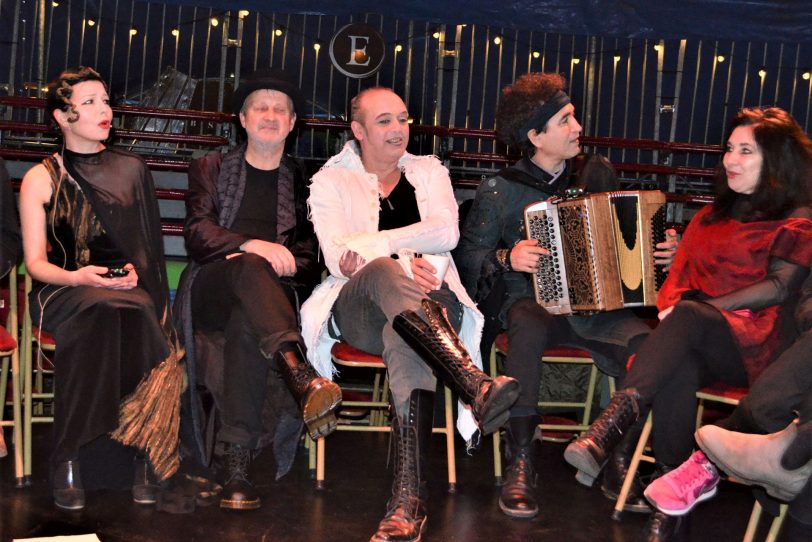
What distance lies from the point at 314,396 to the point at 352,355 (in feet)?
1.91

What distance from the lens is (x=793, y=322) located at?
10.1 ft

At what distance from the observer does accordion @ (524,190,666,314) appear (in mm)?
3443

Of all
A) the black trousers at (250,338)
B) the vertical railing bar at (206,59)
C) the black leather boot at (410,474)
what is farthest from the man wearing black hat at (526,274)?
the vertical railing bar at (206,59)

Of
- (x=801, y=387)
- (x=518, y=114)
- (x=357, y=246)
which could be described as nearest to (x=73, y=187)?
(x=357, y=246)

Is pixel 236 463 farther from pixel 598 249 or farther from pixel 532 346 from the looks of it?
pixel 598 249

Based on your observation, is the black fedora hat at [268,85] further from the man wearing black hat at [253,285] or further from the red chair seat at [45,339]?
the red chair seat at [45,339]

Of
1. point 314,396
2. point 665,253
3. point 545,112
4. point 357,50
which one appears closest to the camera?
point 314,396

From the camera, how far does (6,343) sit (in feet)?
10.7

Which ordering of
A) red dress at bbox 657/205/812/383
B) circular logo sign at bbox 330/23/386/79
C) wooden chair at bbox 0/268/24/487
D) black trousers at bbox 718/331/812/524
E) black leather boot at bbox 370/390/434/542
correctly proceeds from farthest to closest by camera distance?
circular logo sign at bbox 330/23/386/79 < wooden chair at bbox 0/268/24/487 < red dress at bbox 657/205/812/383 < black leather boot at bbox 370/390/434/542 < black trousers at bbox 718/331/812/524

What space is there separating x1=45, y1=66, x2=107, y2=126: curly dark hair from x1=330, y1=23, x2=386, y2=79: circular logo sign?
135 inches

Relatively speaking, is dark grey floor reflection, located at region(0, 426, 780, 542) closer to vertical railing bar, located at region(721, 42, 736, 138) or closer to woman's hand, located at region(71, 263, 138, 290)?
woman's hand, located at region(71, 263, 138, 290)

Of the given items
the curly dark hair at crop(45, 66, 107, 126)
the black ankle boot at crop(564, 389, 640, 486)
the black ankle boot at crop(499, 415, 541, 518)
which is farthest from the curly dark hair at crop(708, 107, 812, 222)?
the curly dark hair at crop(45, 66, 107, 126)

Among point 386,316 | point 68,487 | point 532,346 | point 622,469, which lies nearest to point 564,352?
point 532,346

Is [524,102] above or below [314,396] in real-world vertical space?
above
